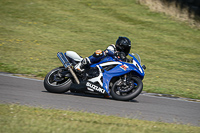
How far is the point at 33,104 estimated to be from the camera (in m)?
6.46

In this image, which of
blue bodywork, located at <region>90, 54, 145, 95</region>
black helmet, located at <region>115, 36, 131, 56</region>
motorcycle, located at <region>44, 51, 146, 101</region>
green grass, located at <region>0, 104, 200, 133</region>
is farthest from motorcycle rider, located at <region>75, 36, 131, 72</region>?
green grass, located at <region>0, 104, 200, 133</region>

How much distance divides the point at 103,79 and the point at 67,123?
8.23 ft

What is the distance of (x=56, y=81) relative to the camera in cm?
768

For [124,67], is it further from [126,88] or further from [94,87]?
[94,87]

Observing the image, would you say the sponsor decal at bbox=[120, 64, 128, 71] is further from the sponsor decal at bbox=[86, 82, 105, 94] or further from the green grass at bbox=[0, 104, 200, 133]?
the green grass at bbox=[0, 104, 200, 133]

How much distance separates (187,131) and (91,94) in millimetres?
3403

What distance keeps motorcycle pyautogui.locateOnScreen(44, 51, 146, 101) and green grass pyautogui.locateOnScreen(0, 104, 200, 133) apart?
1.51 meters

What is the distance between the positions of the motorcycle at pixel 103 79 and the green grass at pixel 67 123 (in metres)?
1.51

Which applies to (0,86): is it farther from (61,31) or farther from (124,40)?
(61,31)

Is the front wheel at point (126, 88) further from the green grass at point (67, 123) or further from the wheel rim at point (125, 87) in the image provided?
the green grass at point (67, 123)

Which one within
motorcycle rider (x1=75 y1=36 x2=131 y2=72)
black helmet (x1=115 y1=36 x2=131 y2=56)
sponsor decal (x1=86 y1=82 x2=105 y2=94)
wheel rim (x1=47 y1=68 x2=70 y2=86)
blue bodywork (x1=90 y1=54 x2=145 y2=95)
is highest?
black helmet (x1=115 y1=36 x2=131 y2=56)

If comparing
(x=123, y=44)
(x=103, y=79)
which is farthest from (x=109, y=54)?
(x=103, y=79)

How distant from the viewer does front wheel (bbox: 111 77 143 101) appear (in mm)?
7090

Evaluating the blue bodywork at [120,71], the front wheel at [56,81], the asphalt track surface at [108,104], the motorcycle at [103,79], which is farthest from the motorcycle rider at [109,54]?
the asphalt track surface at [108,104]
